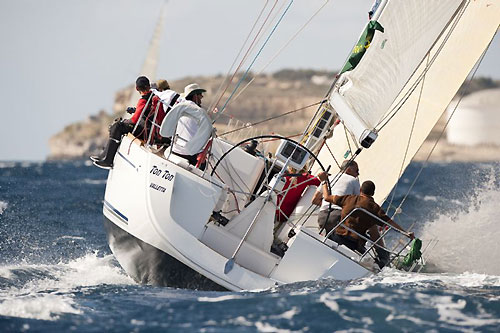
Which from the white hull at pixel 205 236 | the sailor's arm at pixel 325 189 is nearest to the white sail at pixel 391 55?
the sailor's arm at pixel 325 189

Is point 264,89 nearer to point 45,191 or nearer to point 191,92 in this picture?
point 45,191

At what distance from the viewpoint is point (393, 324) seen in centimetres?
604

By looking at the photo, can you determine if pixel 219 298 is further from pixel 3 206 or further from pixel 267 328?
pixel 3 206

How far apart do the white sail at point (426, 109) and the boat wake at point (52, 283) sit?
10.3 ft

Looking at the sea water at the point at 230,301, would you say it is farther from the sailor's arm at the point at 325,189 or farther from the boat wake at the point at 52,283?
the sailor's arm at the point at 325,189

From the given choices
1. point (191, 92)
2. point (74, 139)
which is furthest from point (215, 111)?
point (74, 139)

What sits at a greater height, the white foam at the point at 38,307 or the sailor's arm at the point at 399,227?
the sailor's arm at the point at 399,227

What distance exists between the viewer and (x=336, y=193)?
26.5 ft

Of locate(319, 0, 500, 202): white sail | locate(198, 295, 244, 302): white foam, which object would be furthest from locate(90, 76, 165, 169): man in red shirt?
locate(319, 0, 500, 202): white sail

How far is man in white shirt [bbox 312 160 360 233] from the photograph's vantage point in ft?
26.1

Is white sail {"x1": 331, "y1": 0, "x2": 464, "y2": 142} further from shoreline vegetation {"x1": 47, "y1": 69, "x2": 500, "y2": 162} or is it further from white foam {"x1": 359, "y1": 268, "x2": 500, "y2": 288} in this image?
shoreline vegetation {"x1": 47, "y1": 69, "x2": 500, "y2": 162}

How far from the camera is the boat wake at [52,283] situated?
249 inches

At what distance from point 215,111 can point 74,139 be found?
89.7 meters

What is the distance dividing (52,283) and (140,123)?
70.4 inches
